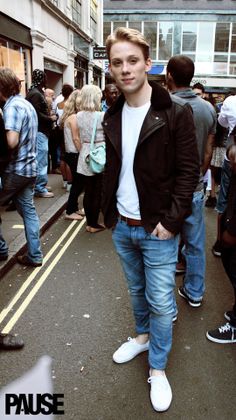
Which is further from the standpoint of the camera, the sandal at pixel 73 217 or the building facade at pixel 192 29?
the building facade at pixel 192 29

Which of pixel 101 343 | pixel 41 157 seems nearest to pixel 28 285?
pixel 101 343

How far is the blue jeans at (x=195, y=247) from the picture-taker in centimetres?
304

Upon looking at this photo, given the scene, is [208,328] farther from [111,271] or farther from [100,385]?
[111,271]

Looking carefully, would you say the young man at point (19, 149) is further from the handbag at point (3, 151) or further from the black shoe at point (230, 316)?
the black shoe at point (230, 316)

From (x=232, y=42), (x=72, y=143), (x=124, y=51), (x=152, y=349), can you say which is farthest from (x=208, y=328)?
(x=232, y=42)

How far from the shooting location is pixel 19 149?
377 centimetres

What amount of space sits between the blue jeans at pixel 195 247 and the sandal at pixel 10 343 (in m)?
1.53

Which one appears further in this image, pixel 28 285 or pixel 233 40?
pixel 233 40

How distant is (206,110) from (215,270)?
197cm

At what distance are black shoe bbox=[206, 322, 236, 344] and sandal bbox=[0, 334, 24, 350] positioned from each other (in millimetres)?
1477

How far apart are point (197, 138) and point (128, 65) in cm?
125

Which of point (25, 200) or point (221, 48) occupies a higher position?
point (221, 48)

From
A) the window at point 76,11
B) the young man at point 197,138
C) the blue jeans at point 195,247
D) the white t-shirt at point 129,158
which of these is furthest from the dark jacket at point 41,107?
the window at point 76,11

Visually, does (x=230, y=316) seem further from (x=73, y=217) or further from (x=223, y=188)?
(x=73, y=217)
